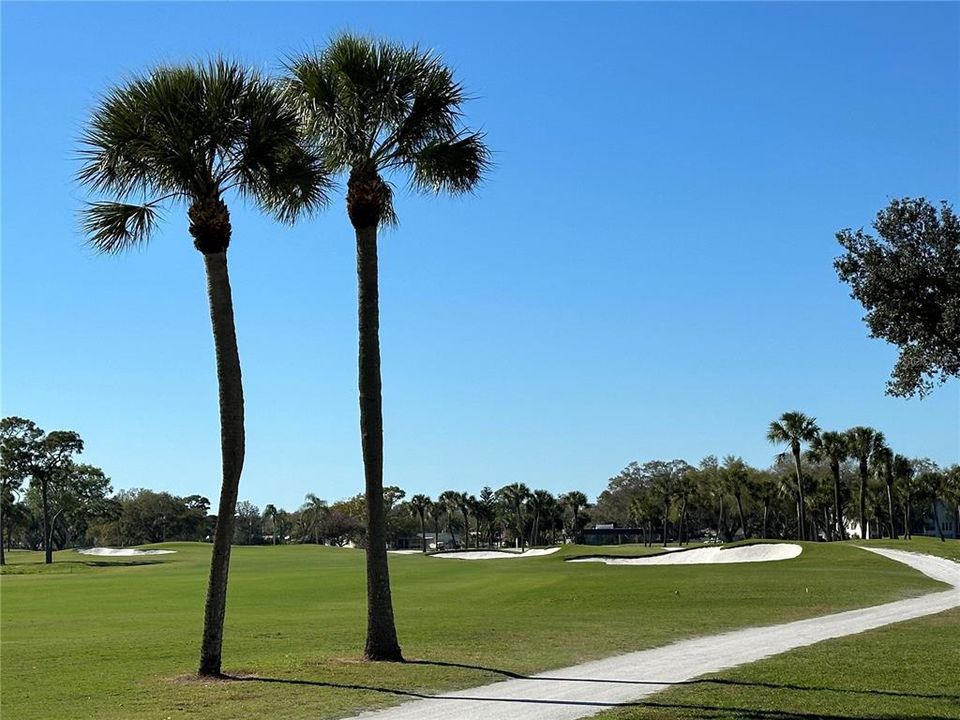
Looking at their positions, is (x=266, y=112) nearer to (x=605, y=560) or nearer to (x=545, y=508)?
(x=605, y=560)

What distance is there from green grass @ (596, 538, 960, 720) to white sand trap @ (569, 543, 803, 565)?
43.4 m

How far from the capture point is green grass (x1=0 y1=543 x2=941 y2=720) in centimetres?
1677

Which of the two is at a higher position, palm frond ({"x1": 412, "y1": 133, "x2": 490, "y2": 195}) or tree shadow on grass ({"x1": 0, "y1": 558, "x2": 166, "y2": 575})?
palm frond ({"x1": 412, "y1": 133, "x2": 490, "y2": 195})

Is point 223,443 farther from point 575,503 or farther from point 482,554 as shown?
point 575,503

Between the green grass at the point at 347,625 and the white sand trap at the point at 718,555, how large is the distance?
4387 mm

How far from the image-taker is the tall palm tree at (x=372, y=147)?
810 inches

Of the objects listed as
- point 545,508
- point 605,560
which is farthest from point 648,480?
point 605,560

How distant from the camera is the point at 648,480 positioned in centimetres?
18300

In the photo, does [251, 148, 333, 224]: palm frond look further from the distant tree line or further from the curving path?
the distant tree line

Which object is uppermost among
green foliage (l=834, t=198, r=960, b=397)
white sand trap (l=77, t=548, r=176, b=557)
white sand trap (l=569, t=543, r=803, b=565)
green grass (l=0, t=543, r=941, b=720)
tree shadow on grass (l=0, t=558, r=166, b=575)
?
green foliage (l=834, t=198, r=960, b=397)

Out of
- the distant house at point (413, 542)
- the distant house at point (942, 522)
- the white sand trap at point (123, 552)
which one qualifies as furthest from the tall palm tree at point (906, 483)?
the distant house at point (413, 542)

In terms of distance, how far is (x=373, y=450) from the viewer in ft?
68.9

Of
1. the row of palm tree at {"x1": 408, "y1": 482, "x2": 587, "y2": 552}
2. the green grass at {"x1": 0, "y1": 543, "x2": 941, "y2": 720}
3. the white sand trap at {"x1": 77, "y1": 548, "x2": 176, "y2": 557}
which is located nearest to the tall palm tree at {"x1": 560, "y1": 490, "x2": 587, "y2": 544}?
the row of palm tree at {"x1": 408, "y1": 482, "x2": 587, "y2": 552}

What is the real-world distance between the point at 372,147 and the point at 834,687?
13.8m
